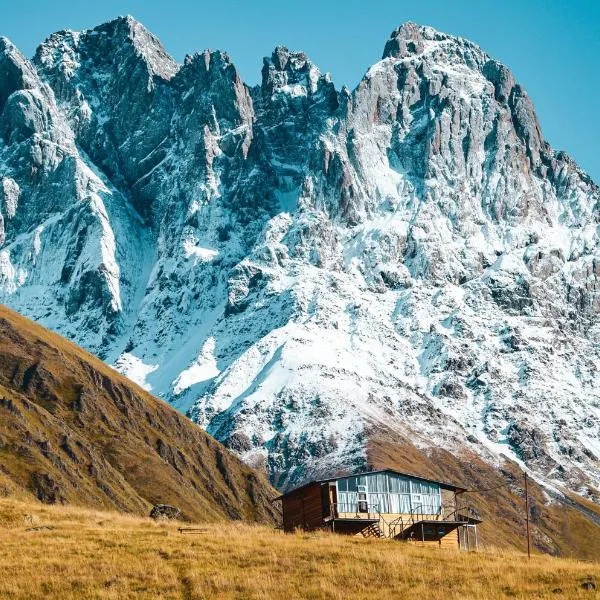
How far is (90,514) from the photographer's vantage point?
75.6 meters

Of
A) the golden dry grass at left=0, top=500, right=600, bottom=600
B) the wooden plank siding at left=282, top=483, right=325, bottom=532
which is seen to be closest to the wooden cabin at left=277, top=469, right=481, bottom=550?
the wooden plank siding at left=282, top=483, right=325, bottom=532

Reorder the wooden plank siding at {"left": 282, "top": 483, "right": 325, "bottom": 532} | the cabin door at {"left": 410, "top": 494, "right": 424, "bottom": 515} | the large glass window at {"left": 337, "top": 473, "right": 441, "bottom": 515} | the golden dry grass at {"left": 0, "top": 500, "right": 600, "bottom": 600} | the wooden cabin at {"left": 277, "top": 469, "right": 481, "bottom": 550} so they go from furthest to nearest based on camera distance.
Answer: the cabin door at {"left": 410, "top": 494, "right": 424, "bottom": 515}, the wooden plank siding at {"left": 282, "top": 483, "right": 325, "bottom": 532}, the large glass window at {"left": 337, "top": 473, "right": 441, "bottom": 515}, the wooden cabin at {"left": 277, "top": 469, "right": 481, "bottom": 550}, the golden dry grass at {"left": 0, "top": 500, "right": 600, "bottom": 600}

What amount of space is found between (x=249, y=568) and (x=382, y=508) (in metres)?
34.1

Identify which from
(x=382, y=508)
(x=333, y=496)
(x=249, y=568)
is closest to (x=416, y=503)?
(x=382, y=508)

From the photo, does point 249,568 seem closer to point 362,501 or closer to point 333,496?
point 333,496

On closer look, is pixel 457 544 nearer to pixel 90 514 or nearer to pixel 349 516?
pixel 349 516

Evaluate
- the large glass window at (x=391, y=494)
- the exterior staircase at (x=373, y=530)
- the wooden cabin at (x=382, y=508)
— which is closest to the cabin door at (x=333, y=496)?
the wooden cabin at (x=382, y=508)

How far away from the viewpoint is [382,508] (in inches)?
3494

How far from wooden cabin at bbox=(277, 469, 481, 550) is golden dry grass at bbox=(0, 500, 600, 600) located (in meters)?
18.5

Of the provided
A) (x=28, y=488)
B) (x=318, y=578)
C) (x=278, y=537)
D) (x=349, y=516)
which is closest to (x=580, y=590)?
(x=318, y=578)

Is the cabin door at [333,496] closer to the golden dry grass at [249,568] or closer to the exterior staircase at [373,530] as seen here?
the exterior staircase at [373,530]

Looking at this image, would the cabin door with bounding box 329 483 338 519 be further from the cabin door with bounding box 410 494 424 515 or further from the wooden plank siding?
the cabin door with bounding box 410 494 424 515

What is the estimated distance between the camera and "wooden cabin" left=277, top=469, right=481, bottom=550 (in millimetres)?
87438

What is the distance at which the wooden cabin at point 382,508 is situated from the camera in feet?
287
